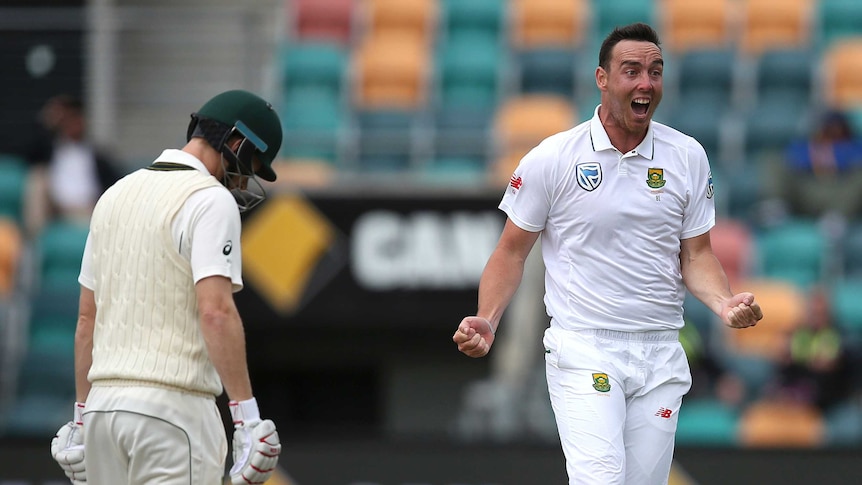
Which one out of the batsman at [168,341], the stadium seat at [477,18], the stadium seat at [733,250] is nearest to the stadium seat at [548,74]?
the stadium seat at [477,18]

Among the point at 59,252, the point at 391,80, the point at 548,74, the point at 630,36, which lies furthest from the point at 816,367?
the point at 59,252

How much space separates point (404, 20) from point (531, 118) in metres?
1.75

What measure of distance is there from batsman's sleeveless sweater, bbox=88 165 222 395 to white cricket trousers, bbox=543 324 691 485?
1.26 metres

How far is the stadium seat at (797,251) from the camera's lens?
1057 centimetres

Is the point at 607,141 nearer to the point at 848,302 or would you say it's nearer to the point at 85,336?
the point at 85,336

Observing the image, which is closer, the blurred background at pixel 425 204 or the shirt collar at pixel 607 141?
the shirt collar at pixel 607 141

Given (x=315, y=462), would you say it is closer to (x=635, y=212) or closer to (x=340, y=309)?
(x=340, y=309)

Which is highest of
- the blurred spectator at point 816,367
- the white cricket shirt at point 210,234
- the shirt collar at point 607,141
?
the shirt collar at point 607,141

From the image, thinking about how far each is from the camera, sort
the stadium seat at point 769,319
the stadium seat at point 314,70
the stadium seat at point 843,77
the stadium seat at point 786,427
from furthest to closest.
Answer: the stadium seat at point 314,70 < the stadium seat at point 843,77 < the stadium seat at point 769,319 < the stadium seat at point 786,427

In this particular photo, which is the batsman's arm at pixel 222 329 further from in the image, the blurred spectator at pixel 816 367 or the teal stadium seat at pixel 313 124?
the teal stadium seat at pixel 313 124

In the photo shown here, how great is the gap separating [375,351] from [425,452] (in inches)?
102

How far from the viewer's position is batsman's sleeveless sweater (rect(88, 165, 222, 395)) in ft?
15.1

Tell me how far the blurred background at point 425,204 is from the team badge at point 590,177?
148 inches

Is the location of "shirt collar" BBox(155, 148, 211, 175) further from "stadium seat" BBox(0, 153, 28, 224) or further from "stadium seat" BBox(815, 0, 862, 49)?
"stadium seat" BBox(815, 0, 862, 49)
